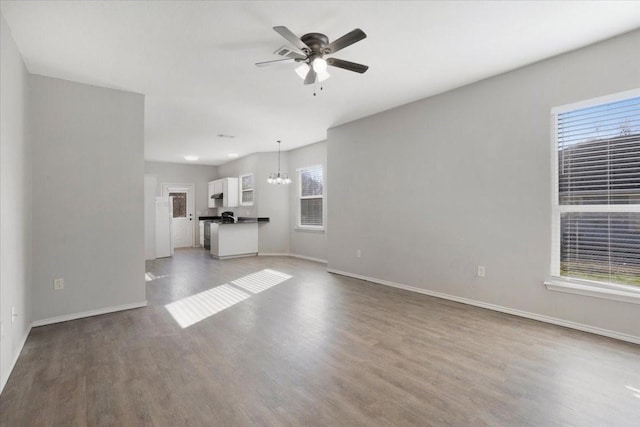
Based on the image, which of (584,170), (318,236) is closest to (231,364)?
(584,170)

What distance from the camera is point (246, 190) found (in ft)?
29.4

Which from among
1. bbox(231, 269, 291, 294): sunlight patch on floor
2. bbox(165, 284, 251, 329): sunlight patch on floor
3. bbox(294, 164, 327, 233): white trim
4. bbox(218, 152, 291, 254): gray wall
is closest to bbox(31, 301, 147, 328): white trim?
bbox(165, 284, 251, 329): sunlight patch on floor

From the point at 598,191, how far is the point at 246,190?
25.2 ft

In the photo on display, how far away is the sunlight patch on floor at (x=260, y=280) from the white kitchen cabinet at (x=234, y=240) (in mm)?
2053

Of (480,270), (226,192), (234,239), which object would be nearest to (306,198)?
(234,239)

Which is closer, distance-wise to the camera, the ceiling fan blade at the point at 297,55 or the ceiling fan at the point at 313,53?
the ceiling fan at the point at 313,53

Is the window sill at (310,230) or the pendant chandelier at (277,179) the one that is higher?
the pendant chandelier at (277,179)

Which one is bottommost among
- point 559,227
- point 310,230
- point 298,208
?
point 310,230

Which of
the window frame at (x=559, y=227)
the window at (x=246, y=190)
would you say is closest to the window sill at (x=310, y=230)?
the window at (x=246, y=190)

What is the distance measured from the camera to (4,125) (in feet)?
7.54

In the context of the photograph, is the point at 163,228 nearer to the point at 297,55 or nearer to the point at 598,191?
the point at 297,55

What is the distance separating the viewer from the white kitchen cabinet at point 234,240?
7.56 metres

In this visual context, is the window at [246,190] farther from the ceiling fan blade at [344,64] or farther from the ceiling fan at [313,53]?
the ceiling fan blade at [344,64]

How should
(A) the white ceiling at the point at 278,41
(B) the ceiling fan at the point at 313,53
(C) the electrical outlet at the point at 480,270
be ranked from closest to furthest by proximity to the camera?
(A) the white ceiling at the point at 278,41 → (B) the ceiling fan at the point at 313,53 → (C) the electrical outlet at the point at 480,270
